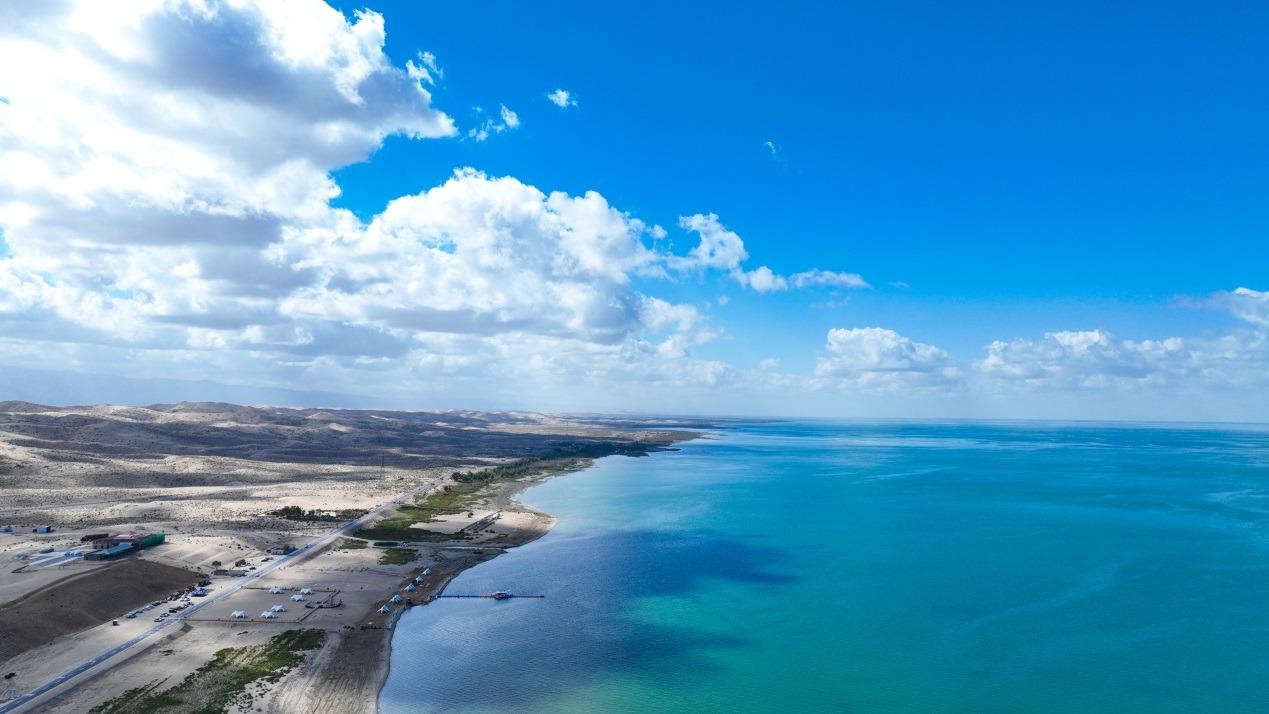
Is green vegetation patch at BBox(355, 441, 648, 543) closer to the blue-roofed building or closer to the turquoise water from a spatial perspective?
the turquoise water

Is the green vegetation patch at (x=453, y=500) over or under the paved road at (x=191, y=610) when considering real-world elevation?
over

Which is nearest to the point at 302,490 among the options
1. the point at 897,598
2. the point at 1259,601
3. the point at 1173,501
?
the point at 897,598

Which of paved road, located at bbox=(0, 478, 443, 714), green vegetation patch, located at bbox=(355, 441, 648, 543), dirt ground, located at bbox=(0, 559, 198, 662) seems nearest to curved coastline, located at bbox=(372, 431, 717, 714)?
green vegetation patch, located at bbox=(355, 441, 648, 543)

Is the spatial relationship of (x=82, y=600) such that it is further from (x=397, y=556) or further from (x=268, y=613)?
(x=397, y=556)

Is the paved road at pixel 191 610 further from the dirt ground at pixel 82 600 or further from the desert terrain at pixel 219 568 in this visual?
the dirt ground at pixel 82 600

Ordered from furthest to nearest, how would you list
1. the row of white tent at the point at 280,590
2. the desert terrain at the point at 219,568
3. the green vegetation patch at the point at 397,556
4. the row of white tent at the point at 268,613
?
the green vegetation patch at the point at 397,556, the row of white tent at the point at 280,590, the row of white tent at the point at 268,613, the desert terrain at the point at 219,568

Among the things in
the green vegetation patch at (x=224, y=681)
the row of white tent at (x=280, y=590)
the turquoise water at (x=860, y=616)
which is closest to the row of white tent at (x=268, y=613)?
the green vegetation patch at (x=224, y=681)
